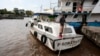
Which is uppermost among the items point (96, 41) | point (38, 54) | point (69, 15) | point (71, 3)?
point (71, 3)

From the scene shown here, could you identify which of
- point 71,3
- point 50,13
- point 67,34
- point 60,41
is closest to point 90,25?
point 71,3

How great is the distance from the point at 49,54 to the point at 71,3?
35.7 feet

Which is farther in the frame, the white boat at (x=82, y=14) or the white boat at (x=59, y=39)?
the white boat at (x=82, y=14)

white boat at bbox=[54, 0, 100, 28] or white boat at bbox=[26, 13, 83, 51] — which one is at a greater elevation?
white boat at bbox=[54, 0, 100, 28]

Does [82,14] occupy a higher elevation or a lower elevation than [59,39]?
higher

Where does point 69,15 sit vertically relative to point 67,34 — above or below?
above

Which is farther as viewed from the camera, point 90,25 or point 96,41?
point 90,25

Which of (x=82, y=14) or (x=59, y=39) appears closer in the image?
(x=59, y=39)

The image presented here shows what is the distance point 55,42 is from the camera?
10344 mm

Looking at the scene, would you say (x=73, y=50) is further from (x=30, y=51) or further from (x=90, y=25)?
(x=90, y=25)

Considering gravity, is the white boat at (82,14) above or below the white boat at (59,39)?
above

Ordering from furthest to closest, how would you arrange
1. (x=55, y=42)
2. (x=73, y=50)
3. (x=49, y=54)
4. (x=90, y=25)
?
(x=90, y=25) → (x=73, y=50) → (x=49, y=54) → (x=55, y=42)

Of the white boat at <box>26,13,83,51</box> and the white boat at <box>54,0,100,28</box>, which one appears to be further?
the white boat at <box>54,0,100,28</box>

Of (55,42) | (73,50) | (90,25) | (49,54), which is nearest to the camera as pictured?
(55,42)
